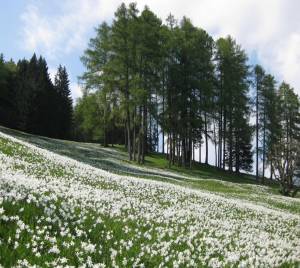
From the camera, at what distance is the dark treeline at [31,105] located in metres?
83.7

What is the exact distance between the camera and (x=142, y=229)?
10.2m

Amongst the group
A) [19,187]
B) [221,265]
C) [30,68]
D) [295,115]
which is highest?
[30,68]

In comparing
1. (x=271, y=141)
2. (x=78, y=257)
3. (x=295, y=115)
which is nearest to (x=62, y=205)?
(x=78, y=257)

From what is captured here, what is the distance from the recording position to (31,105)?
8331cm

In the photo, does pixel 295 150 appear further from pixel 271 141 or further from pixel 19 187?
pixel 19 187

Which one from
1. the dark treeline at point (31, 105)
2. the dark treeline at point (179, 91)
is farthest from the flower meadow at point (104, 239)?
the dark treeline at point (31, 105)

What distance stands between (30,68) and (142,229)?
9522 cm

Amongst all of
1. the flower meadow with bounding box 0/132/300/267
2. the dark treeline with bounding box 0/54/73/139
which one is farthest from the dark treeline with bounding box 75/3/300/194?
the flower meadow with bounding box 0/132/300/267

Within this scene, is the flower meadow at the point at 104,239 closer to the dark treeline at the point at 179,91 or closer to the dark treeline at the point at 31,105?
the dark treeline at the point at 179,91

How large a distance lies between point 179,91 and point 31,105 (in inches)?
1301

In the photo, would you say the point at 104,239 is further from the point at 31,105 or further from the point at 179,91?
the point at 31,105

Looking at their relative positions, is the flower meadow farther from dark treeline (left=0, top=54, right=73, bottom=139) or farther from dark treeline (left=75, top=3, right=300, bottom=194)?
dark treeline (left=0, top=54, right=73, bottom=139)

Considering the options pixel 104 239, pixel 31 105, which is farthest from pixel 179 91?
pixel 104 239

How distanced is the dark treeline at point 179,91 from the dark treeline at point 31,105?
12.7 metres
